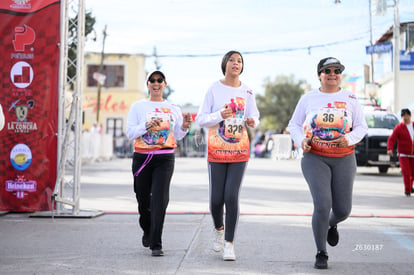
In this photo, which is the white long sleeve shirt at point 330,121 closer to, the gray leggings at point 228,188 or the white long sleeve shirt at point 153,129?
the gray leggings at point 228,188

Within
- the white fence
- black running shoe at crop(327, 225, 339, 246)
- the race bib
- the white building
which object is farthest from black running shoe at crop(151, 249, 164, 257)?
the white fence

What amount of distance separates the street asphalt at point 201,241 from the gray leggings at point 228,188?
14.4 inches

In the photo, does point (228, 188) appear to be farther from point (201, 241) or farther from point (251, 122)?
point (201, 241)

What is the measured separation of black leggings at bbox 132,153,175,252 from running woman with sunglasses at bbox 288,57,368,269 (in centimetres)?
133

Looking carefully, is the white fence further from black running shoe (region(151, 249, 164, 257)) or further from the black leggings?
black running shoe (region(151, 249, 164, 257))

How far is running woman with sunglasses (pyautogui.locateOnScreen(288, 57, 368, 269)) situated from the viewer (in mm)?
5727

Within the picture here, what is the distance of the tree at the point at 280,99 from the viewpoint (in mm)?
74125

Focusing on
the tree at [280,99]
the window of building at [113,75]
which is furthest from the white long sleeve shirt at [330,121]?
the tree at [280,99]

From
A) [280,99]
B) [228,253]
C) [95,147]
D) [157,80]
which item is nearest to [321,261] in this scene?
[228,253]

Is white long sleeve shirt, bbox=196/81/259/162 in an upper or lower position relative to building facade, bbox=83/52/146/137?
lower

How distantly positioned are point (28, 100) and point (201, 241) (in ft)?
12.3

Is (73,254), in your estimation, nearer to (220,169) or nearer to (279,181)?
(220,169)

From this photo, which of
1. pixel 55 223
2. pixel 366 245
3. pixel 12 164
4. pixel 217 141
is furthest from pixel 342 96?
pixel 12 164

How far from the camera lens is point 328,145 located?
19.0 ft
